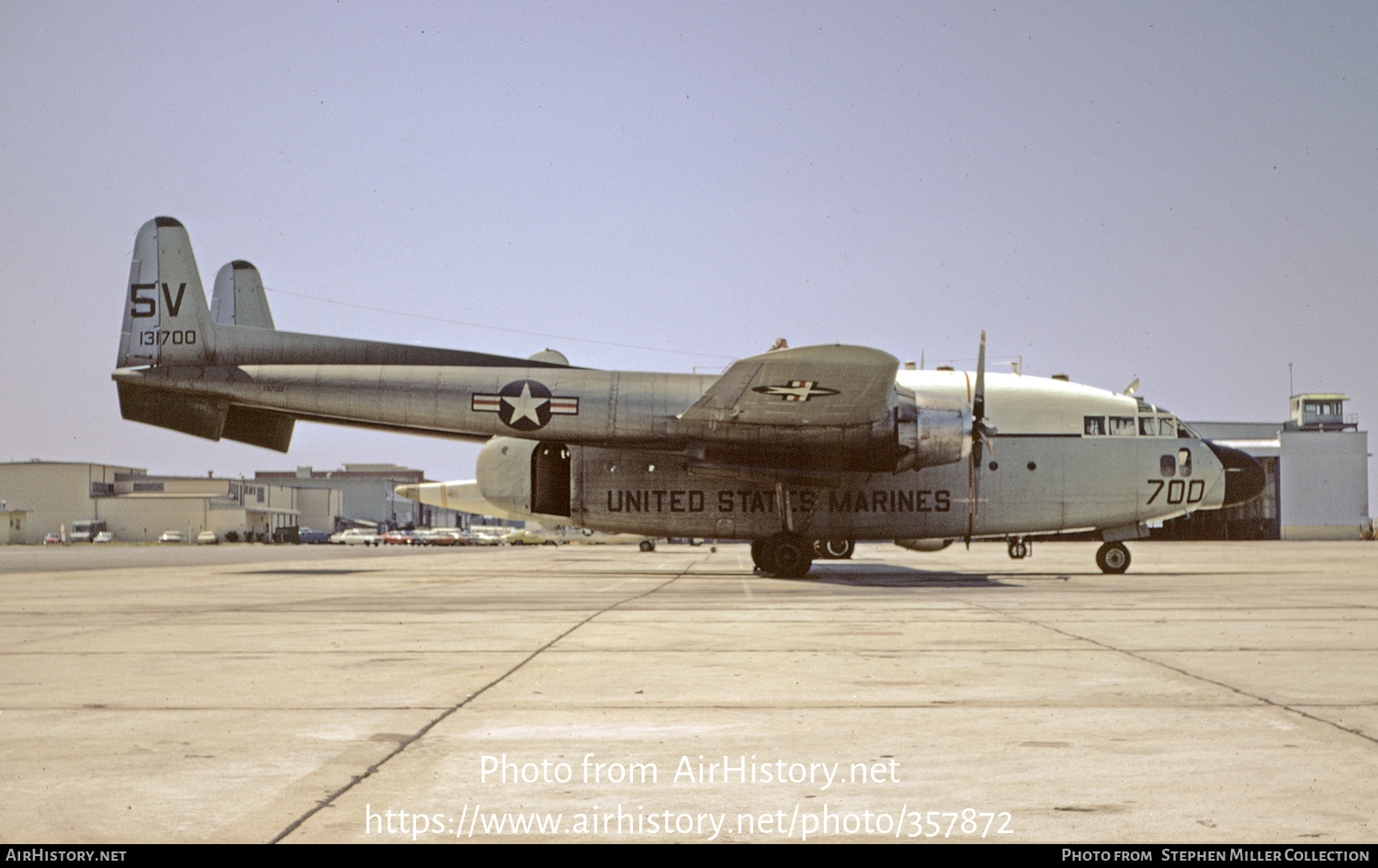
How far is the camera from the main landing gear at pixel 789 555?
23.5m

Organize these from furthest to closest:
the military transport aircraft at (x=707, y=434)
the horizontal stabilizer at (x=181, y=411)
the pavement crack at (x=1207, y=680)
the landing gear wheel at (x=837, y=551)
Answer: the landing gear wheel at (x=837, y=551)
the horizontal stabilizer at (x=181, y=411)
the military transport aircraft at (x=707, y=434)
the pavement crack at (x=1207, y=680)

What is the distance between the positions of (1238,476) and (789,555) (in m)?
11.6

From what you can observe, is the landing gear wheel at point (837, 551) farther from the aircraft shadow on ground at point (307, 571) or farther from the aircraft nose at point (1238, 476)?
the aircraft shadow on ground at point (307, 571)

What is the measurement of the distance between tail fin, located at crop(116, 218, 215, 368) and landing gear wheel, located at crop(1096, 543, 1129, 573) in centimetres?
2259

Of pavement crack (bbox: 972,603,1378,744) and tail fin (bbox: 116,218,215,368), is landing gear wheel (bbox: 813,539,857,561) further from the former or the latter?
pavement crack (bbox: 972,603,1378,744)

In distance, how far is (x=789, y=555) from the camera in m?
23.5

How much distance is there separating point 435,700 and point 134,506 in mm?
113087

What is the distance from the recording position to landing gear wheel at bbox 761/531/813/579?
77.2 feet

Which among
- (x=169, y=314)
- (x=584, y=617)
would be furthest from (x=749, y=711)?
(x=169, y=314)

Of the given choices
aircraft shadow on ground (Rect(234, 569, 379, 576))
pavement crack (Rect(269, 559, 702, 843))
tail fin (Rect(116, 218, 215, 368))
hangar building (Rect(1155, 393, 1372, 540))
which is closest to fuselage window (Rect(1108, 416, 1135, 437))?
pavement crack (Rect(269, 559, 702, 843))

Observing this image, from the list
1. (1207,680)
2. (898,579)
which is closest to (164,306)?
(898,579)

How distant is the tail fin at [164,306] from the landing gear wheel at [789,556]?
1467 centimetres

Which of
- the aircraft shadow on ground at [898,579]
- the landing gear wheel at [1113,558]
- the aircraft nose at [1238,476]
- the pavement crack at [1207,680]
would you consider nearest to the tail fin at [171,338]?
the aircraft shadow on ground at [898,579]

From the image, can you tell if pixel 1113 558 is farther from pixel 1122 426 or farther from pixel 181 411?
pixel 181 411
